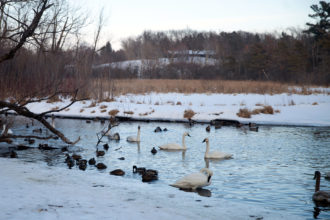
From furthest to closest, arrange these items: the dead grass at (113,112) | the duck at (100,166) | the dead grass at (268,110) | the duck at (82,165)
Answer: the dead grass at (113,112), the dead grass at (268,110), the duck at (100,166), the duck at (82,165)

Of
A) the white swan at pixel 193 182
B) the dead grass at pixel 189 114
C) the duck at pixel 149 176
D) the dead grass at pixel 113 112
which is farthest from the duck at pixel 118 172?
the dead grass at pixel 113 112

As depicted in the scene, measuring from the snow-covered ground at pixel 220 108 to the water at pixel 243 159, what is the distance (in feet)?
7.50

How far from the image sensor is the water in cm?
750

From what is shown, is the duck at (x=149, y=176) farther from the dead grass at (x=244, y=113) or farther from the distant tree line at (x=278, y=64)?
the distant tree line at (x=278, y=64)

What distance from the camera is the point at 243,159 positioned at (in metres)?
11.2

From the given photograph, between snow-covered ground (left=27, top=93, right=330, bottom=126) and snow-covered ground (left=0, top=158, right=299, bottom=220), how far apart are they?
14.0 meters

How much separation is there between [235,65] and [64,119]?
3787 cm

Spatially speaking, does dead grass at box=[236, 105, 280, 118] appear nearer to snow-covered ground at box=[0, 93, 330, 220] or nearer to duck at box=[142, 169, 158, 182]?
duck at box=[142, 169, 158, 182]

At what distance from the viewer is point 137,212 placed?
5410 millimetres

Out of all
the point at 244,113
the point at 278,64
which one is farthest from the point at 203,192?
the point at 278,64

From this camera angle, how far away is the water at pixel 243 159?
7500 millimetres

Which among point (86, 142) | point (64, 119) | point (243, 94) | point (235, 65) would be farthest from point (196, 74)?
point (86, 142)

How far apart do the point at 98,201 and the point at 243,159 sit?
6.26 m

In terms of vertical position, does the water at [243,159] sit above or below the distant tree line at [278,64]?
below
